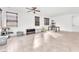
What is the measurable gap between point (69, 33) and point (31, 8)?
145cm

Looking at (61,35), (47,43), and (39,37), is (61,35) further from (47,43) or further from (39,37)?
(39,37)

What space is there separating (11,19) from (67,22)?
174 cm

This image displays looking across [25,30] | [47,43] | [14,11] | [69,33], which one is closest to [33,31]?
[25,30]

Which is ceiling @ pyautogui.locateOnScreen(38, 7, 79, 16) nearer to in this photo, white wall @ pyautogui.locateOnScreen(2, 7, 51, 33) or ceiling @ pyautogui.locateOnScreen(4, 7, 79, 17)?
ceiling @ pyautogui.locateOnScreen(4, 7, 79, 17)

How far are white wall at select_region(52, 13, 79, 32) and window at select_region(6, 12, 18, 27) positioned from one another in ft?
3.86

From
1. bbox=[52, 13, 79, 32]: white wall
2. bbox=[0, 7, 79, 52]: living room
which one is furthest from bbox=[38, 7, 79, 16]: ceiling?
bbox=[52, 13, 79, 32]: white wall

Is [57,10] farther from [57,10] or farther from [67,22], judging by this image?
[67,22]

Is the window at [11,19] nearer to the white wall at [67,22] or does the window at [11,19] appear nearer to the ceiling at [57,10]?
the ceiling at [57,10]

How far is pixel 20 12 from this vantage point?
8.82 ft

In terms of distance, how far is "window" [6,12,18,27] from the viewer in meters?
2.62

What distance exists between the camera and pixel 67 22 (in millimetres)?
2812

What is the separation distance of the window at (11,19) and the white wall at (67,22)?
118 centimetres

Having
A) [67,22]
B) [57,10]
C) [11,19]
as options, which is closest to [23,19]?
[11,19]
